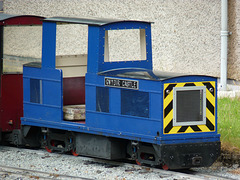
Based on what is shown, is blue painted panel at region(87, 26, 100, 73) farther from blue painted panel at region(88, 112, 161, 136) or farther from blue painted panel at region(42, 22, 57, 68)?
blue painted panel at region(42, 22, 57, 68)

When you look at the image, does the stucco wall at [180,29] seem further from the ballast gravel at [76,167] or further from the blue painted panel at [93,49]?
the blue painted panel at [93,49]

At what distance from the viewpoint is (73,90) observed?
441 inches

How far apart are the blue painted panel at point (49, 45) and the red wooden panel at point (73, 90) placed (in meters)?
0.82

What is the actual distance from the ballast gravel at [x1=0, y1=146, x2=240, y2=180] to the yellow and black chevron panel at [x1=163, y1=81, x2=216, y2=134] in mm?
690

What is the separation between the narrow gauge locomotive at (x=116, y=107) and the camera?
878cm

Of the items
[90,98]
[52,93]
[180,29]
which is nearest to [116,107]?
[90,98]

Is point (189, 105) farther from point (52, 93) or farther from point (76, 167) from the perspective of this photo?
point (52, 93)

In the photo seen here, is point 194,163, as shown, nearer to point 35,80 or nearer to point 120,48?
point 35,80

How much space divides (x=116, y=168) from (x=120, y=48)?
26.8 feet

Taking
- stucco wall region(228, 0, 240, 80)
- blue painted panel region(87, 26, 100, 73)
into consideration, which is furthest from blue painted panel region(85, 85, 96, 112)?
stucco wall region(228, 0, 240, 80)

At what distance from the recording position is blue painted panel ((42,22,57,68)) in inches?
407

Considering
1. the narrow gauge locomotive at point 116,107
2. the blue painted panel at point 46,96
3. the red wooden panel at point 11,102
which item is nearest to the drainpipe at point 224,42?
the narrow gauge locomotive at point 116,107

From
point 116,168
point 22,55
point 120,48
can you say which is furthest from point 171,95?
point 120,48

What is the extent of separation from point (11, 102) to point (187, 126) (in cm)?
393
